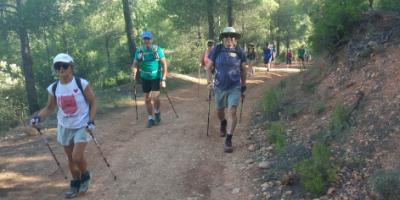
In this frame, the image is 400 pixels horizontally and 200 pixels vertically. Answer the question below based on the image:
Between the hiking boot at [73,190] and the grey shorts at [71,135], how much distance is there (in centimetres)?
67

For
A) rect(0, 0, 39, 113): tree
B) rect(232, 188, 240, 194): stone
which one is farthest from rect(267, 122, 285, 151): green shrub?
rect(0, 0, 39, 113): tree

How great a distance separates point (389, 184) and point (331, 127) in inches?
92.3

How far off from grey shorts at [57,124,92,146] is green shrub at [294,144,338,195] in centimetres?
303

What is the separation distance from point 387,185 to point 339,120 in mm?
2307

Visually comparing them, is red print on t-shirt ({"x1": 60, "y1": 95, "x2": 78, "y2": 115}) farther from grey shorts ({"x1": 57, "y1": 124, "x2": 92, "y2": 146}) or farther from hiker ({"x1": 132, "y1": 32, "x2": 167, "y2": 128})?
hiker ({"x1": 132, "y1": 32, "x2": 167, "y2": 128})

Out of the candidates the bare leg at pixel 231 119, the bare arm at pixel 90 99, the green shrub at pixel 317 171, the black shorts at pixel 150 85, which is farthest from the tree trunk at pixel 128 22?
the green shrub at pixel 317 171

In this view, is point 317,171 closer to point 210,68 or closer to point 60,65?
point 210,68

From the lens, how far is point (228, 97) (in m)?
7.92

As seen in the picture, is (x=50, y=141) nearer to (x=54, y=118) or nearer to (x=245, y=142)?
(x=54, y=118)

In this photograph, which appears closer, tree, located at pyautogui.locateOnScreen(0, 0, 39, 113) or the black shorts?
the black shorts

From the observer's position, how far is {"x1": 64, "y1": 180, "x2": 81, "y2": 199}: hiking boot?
6203 millimetres

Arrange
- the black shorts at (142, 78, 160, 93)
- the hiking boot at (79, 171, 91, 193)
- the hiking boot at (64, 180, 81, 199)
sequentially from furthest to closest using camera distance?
the black shorts at (142, 78, 160, 93) → the hiking boot at (79, 171, 91, 193) → the hiking boot at (64, 180, 81, 199)

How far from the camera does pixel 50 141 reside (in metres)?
9.45

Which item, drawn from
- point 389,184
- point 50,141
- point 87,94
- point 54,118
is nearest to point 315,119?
point 389,184
